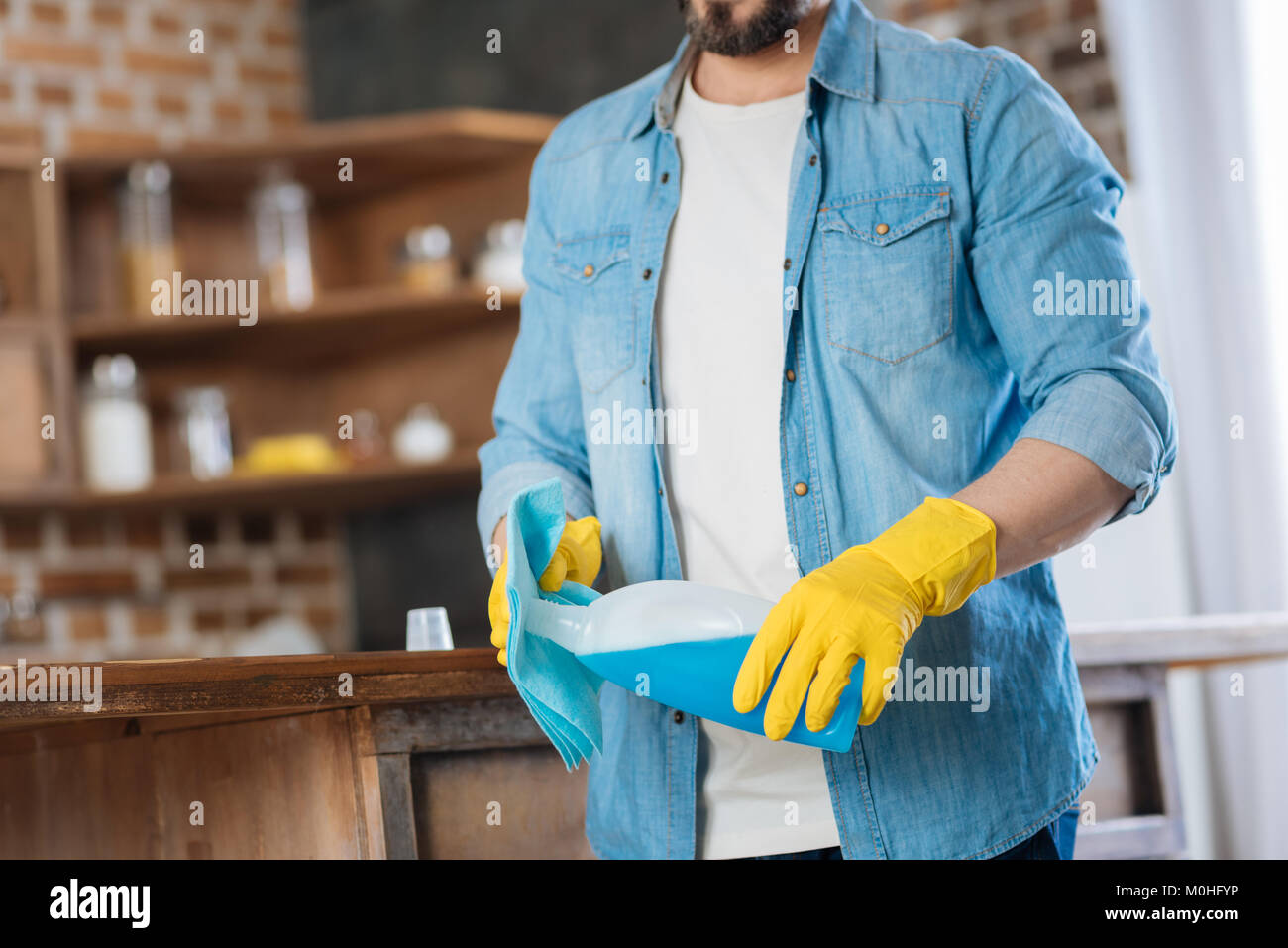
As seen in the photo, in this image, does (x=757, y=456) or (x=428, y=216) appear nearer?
(x=757, y=456)

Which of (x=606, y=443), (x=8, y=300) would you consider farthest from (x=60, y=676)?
(x=8, y=300)

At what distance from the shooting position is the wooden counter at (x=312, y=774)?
3.47ft

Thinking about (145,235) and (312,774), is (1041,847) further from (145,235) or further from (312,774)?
(145,235)

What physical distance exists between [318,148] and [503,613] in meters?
2.04

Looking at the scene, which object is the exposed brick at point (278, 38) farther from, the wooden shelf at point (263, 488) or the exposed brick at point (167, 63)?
the wooden shelf at point (263, 488)

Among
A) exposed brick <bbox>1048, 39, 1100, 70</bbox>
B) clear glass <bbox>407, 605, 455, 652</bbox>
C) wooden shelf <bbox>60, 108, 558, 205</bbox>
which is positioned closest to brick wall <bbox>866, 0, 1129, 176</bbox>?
exposed brick <bbox>1048, 39, 1100, 70</bbox>

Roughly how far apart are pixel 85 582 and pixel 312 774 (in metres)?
2.09

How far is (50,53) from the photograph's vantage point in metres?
3.02

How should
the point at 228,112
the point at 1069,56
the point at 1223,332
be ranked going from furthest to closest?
the point at 228,112 → the point at 1069,56 → the point at 1223,332

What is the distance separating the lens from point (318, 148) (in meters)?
2.79

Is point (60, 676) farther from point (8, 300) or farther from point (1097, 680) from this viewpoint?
point (8, 300)

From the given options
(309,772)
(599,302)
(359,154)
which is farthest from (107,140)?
(309,772)

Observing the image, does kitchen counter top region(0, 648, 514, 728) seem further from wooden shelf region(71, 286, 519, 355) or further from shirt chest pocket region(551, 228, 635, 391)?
wooden shelf region(71, 286, 519, 355)

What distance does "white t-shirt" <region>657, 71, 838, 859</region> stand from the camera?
1.04 m
